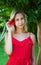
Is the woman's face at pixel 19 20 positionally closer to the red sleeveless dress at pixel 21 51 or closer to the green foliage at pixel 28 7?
the red sleeveless dress at pixel 21 51

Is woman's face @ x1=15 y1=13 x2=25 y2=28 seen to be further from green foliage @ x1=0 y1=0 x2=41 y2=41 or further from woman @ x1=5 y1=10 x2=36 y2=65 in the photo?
green foliage @ x1=0 y1=0 x2=41 y2=41

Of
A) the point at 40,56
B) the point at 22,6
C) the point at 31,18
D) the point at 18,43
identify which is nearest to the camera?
the point at 18,43

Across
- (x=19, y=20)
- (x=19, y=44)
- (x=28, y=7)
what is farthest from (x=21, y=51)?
(x=28, y=7)

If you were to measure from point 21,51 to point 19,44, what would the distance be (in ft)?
0.35

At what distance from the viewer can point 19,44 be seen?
356cm

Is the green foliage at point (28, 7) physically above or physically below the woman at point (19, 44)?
above

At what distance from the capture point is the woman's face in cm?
363

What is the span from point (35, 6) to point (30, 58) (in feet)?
4.34

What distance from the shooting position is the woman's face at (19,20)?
3.63 m

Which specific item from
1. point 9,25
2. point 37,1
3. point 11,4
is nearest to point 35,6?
point 37,1

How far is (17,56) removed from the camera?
11.7ft

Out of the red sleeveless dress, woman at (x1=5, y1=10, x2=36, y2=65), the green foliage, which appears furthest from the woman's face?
the green foliage

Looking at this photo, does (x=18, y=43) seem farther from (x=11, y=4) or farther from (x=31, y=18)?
(x=11, y=4)

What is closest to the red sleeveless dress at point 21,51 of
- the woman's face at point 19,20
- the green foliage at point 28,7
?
the woman's face at point 19,20
